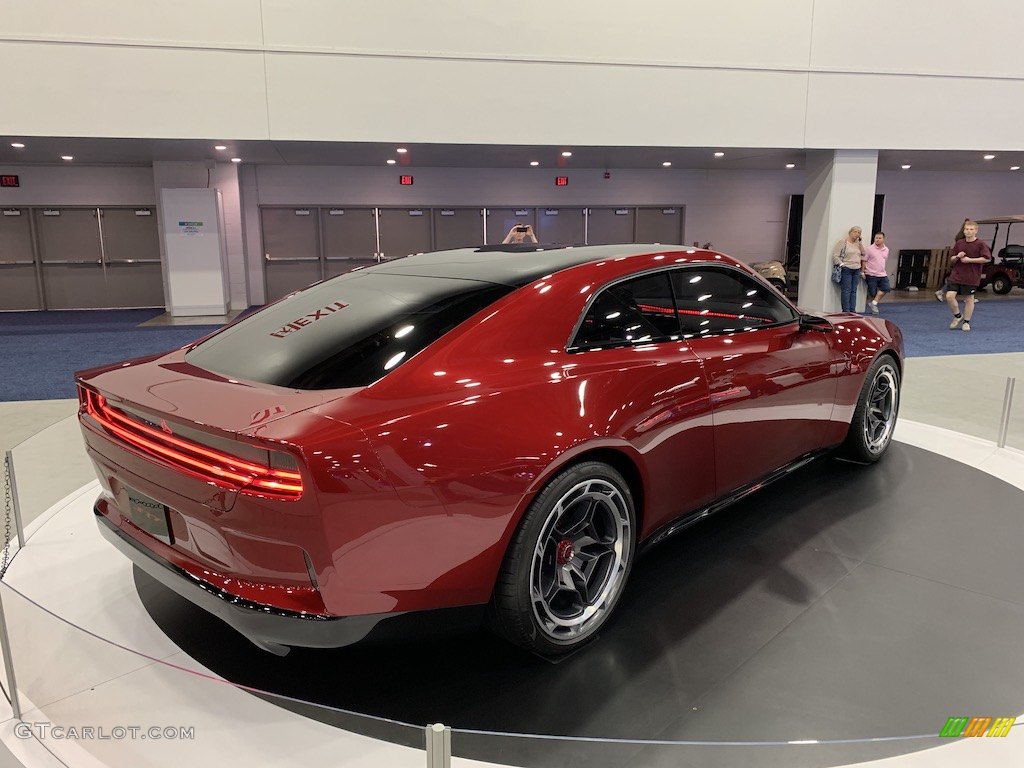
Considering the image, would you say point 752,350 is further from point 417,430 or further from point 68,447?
point 68,447

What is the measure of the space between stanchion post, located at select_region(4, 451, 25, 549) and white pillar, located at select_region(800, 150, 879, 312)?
11.2 m

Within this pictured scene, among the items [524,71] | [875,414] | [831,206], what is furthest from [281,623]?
[831,206]

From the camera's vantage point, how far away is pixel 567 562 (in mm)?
2396

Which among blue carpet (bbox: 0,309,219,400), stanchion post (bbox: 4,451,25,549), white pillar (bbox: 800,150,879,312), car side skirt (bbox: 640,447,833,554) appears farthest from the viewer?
white pillar (bbox: 800,150,879,312)

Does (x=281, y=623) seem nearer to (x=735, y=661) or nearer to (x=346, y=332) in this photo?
(x=346, y=332)

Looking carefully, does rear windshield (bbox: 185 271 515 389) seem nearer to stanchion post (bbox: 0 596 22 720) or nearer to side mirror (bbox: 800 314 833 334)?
stanchion post (bbox: 0 596 22 720)

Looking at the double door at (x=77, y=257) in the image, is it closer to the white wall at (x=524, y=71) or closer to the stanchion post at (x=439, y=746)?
the white wall at (x=524, y=71)

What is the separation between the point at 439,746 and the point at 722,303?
2.40m

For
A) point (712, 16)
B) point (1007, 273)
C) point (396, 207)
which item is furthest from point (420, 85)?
point (1007, 273)

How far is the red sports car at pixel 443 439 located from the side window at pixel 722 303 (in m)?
0.02

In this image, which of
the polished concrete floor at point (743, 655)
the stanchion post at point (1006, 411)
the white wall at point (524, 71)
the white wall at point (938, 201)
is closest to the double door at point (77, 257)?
the white wall at point (524, 71)

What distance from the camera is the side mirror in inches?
139

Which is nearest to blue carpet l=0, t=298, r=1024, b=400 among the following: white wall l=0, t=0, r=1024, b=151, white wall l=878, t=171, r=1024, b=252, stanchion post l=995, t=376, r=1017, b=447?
white wall l=0, t=0, r=1024, b=151

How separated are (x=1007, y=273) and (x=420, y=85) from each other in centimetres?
1446
